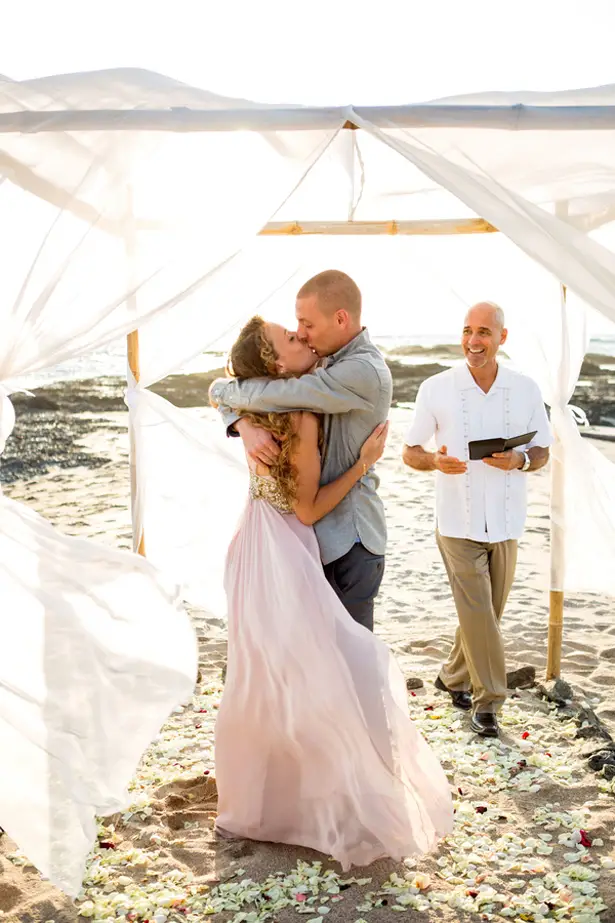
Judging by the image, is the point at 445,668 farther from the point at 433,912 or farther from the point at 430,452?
the point at 433,912

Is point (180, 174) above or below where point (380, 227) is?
below

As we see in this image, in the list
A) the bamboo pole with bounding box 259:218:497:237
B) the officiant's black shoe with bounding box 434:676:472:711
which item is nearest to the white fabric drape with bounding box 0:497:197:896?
the officiant's black shoe with bounding box 434:676:472:711

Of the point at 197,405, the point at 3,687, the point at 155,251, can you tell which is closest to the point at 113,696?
the point at 3,687

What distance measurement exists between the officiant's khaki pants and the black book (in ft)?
1.24

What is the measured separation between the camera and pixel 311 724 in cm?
292

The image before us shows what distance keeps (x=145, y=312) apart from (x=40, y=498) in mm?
7957

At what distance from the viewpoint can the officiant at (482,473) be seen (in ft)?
13.0

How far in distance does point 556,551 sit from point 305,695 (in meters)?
1.87

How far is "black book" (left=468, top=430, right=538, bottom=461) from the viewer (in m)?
3.95

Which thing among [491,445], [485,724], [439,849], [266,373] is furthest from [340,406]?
[485,724]

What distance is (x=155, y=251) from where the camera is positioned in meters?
2.97

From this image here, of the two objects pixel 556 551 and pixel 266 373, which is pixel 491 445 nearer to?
pixel 556 551

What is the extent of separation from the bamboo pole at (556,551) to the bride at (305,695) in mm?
1561

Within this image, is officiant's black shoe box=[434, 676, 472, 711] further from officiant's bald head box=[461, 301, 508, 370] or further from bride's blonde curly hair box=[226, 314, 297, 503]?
bride's blonde curly hair box=[226, 314, 297, 503]
